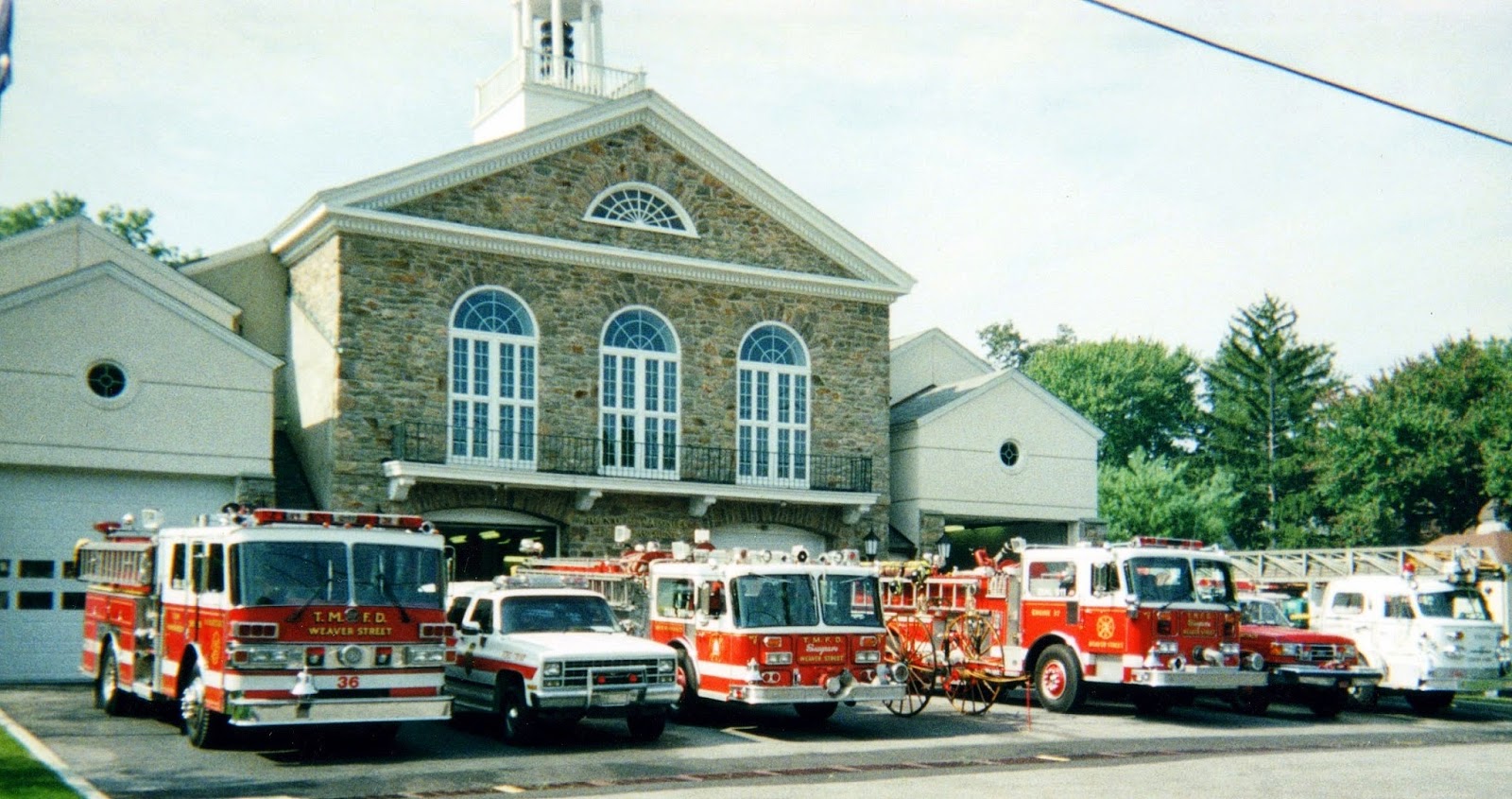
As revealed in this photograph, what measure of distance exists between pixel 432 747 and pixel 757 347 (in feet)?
52.9

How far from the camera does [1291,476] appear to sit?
204 ft

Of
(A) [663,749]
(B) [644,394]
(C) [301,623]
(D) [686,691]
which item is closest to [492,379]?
(B) [644,394]

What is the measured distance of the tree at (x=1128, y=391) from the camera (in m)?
69.6

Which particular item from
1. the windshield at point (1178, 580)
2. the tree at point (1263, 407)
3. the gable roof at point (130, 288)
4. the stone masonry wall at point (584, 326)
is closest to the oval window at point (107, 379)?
the gable roof at point (130, 288)

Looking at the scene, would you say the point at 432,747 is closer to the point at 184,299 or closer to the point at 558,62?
the point at 184,299

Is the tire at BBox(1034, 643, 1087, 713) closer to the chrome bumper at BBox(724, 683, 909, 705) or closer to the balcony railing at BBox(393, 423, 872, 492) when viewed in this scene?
the chrome bumper at BBox(724, 683, 909, 705)

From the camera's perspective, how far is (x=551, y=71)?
34.2 m

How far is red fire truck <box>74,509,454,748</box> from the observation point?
14008 millimetres

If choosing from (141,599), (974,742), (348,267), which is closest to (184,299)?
(348,267)

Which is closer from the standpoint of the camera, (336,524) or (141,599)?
(336,524)

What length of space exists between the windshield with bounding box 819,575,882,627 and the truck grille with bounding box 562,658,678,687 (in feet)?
7.67

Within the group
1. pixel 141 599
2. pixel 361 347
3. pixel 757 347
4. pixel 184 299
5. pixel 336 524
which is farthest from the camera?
pixel 757 347

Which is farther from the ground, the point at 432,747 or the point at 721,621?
the point at 721,621

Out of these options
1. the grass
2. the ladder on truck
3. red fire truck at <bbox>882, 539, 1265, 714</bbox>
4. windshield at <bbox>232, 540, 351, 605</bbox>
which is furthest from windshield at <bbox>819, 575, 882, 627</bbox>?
the ladder on truck
